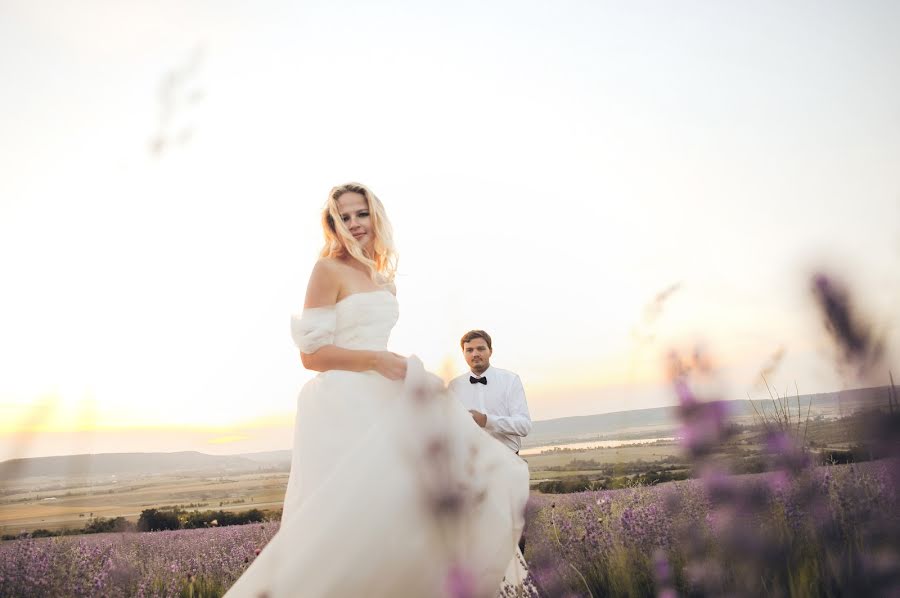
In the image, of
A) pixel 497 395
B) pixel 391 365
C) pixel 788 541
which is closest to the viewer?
pixel 788 541

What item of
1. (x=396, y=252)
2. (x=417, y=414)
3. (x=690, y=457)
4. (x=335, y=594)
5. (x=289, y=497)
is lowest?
(x=335, y=594)

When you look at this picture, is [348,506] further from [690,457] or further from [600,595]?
[690,457]

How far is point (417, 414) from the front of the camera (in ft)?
3.73

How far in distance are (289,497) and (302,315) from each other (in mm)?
938

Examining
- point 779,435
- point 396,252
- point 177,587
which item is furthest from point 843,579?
point 177,587

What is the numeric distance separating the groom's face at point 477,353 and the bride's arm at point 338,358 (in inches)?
86.0

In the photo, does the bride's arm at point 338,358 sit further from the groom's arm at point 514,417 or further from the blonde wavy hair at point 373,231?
the groom's arm at point 514,417

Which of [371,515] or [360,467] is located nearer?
[371,515]

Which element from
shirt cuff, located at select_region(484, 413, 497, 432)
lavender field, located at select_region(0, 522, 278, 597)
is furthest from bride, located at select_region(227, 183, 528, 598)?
lavender field, located at select_region(0, 522, 278, 597)

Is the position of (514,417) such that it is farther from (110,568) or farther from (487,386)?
(110,568)

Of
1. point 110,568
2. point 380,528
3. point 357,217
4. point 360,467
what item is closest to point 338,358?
point 360,467

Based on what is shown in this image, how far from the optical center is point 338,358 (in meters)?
3.50

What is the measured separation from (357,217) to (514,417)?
2.23m

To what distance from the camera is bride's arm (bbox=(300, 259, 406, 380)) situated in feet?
11.4
